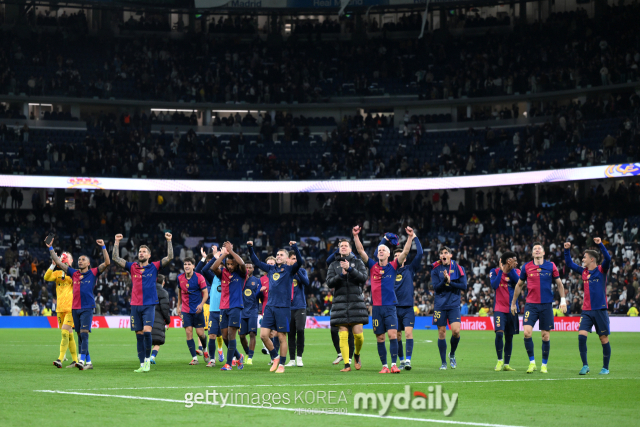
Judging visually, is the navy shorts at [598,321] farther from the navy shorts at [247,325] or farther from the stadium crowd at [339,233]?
the stadium crowd at [339,233]

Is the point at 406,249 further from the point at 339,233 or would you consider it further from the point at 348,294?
the point at 339,233

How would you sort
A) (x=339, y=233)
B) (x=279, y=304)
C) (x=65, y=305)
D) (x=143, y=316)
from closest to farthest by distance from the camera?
(x=279, y=304) < (x=143, y=316) < (x=65, y=305) < (x=339, y=233)

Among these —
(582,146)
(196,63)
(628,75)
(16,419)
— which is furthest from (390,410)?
(196,63)

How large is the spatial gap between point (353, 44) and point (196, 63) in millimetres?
11253

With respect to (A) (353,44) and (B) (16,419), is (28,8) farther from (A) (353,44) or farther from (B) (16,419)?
Answer: (B) (16,419)

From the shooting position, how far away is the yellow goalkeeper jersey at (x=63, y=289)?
60.0 feet

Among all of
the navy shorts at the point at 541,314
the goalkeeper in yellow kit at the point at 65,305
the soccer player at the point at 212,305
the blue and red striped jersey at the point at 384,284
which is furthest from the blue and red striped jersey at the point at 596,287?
the goalkeeper in yellow kit at the point at 65,305

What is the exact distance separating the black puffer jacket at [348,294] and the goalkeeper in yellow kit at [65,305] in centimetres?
574

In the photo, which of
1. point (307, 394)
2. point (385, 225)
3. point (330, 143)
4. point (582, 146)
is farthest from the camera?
point (330, 143)

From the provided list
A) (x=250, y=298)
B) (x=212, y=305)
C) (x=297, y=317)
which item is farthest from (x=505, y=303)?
(x=212, y=305)

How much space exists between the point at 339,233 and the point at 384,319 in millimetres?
34355

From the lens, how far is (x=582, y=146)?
4703 cm

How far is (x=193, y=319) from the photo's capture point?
19.5 metres

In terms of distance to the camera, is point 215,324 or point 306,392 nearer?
point 306,392
